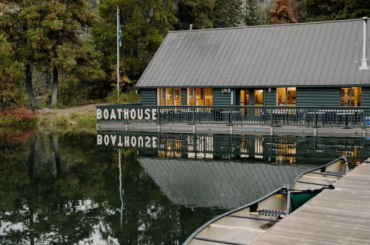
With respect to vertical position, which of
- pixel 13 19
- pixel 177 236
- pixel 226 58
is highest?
pixel 13 19

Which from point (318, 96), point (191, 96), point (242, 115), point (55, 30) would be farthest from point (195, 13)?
point (318, 96)

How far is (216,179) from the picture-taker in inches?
547

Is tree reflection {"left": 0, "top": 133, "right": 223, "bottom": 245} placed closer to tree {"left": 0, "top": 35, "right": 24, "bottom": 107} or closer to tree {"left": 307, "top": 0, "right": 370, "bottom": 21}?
tree {"left": 0, "top": 35, "right": 24, "bottom": 107}

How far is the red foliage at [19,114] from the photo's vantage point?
34.4 meters

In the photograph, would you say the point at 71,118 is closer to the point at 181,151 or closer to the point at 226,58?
the point at 226,58

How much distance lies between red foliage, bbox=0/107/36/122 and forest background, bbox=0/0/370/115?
19.6 inches

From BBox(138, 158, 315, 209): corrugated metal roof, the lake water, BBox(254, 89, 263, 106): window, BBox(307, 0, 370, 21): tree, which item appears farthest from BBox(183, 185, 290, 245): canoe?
BBox(307, 0, 370, 21): tree

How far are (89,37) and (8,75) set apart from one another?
39.1ft

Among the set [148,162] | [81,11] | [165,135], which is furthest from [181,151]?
[81,11]

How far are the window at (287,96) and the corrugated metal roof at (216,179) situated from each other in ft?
41.1

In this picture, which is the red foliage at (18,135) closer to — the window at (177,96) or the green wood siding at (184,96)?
the window at (177,96)

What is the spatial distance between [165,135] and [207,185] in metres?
12.5

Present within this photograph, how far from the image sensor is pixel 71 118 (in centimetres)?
3553

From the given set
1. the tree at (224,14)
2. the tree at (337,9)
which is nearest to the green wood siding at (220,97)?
the tree at (337,9)
